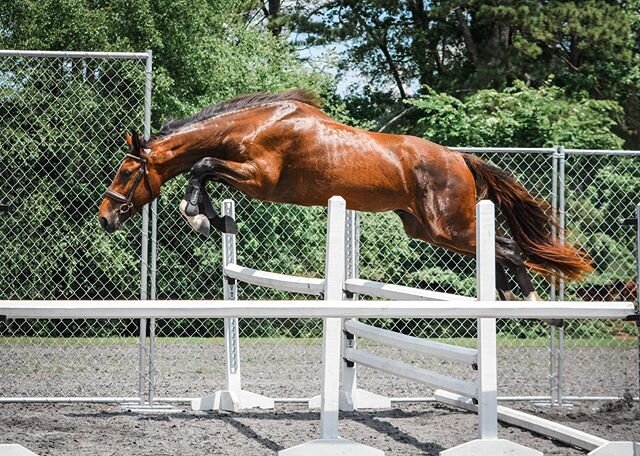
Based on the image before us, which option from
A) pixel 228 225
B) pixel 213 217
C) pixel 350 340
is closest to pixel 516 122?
pixel 350 340

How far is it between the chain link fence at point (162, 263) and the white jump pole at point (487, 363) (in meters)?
2.66

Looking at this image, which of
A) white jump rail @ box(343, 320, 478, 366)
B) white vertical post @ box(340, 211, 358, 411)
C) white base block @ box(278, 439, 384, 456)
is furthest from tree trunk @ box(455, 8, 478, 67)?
white base block @ box(278, 439, 384, 456)

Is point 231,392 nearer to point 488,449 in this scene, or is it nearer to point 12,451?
point 488,449

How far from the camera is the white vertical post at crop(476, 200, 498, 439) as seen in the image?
442cm

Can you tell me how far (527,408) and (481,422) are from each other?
2615mm

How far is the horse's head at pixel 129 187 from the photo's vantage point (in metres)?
5.72

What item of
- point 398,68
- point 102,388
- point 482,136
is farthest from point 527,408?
point 398,68

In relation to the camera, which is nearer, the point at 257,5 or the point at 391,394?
the point at 391,394

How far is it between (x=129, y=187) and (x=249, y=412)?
169cm

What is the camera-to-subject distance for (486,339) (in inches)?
176

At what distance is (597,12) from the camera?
15.3 m

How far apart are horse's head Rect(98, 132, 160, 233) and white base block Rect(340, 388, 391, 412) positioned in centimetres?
188

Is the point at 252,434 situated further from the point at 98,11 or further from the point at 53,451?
the point at 98,11

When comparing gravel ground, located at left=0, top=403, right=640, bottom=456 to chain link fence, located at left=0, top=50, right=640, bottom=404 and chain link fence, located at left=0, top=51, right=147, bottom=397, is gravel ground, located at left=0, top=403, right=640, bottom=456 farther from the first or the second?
chain link fence, located at left=0, top=51, right=147, bottom=397
